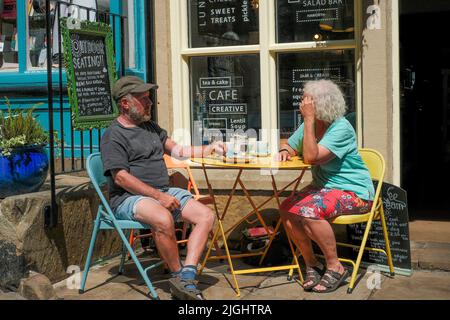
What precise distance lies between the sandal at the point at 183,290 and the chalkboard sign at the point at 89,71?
156 cm

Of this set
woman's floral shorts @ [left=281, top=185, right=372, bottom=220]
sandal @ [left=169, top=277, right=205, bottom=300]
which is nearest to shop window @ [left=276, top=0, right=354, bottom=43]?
woman's floral shorts @ [left=281, top=185, right=372, bottom=220]

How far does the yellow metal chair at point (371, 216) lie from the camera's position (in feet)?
14.6

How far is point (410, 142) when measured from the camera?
8148 mm

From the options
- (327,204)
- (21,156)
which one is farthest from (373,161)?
(21,156)

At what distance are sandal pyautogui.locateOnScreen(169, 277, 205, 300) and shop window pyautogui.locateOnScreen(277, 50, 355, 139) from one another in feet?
6.21

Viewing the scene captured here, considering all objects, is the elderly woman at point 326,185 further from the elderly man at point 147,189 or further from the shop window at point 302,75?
the shop window at point 302,75

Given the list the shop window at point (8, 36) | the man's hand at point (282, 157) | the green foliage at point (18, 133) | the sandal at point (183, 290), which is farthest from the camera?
the shop window at point (8, 36)

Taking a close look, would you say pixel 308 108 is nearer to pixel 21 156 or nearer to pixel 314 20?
pixel 314 20

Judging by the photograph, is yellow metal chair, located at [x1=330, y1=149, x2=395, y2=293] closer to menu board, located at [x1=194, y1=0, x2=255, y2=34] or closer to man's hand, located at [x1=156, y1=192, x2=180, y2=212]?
man's hand, located at [x1=156, y1=192, x2=180, y2=212]

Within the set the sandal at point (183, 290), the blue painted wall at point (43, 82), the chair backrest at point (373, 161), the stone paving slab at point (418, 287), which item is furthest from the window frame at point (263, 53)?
the sandal at point (183, 290)

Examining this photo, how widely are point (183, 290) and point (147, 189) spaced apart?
69 centimetres

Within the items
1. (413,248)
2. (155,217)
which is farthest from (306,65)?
(155,217)

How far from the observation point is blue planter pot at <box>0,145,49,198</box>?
4773 mm

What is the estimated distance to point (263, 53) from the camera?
5.59 meters
